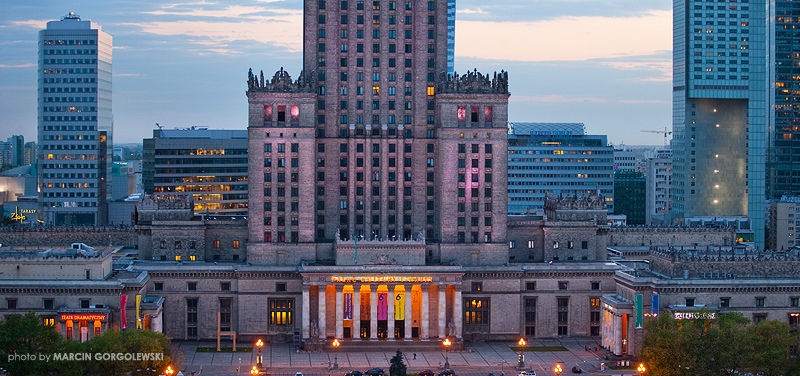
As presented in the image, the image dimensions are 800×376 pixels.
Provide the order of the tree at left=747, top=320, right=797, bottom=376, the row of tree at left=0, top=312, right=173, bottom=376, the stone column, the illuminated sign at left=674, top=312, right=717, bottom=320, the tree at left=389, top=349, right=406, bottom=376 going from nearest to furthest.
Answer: the row of tree at left=0, top=312, right=173, bottom=376 < the tree at left=747, top=320, right=797, bottom=376 < the tree at left=389, top=349, right=406, bottom=376 < the illuminated sign at left=674, top=312, right=717, bottom=320 < the stone column

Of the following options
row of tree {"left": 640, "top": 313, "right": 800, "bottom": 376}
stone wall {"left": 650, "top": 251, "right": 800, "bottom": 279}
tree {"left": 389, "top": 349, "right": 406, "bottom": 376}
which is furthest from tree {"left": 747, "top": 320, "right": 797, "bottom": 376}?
tree {"left": 389, "top": 349, "right": 406, "bottom": 376}

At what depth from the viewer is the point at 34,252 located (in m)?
197

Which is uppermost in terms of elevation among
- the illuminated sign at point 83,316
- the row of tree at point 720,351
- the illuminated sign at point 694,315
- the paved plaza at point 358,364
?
the illuminated sign at point 694,315

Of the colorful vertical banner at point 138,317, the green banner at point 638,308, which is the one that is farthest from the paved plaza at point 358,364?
the colorful vertical banner at point 138,317

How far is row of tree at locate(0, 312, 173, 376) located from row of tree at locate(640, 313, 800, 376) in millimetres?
74617

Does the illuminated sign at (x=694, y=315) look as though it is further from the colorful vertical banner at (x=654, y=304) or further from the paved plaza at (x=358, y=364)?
the paved plaza at (x=358, y=364)

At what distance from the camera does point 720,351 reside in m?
167

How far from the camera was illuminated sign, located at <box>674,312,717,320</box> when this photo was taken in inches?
7037

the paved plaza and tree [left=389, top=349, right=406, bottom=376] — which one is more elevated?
tree [left=389, top=349, right=406, bottom=376]

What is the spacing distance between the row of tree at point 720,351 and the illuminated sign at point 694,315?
6095mm

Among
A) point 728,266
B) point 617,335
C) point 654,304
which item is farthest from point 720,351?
point 728,266

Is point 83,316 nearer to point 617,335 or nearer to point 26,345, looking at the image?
point 26,345

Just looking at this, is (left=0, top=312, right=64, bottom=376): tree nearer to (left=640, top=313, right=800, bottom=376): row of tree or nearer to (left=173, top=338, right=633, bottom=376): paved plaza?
(left=173, top=338, right=633, bottom=376): paved plaza

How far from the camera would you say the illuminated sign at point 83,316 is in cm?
18788
